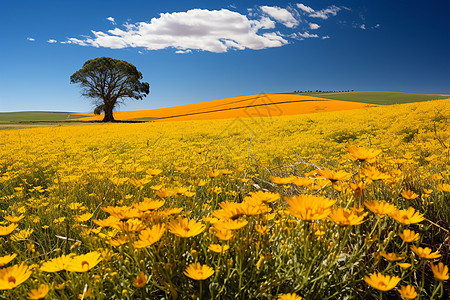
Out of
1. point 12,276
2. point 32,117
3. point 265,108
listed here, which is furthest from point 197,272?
point 32,117

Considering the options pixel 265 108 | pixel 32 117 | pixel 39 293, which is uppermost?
pixel 32 117

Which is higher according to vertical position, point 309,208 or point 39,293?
point 309,208

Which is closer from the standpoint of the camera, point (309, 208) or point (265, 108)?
point (309, 208)

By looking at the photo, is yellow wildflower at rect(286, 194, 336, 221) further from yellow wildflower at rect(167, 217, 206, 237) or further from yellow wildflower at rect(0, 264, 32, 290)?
yellow wildflower at rect(0, 264, 32, 290)

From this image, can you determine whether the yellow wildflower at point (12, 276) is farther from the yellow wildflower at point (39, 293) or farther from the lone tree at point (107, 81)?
the lone tree at point (107, 81)

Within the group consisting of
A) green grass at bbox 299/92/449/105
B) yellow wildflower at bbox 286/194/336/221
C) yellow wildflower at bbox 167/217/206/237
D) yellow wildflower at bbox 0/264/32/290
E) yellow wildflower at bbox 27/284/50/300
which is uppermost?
green grass at bbox 299/92/449/105

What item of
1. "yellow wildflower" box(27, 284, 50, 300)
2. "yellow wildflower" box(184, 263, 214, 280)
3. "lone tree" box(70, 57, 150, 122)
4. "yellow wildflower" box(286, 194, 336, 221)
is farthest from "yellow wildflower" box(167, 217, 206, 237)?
"lone tree" box(70, 57, 150, 122)

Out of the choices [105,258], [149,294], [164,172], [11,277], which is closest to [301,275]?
[149,294]

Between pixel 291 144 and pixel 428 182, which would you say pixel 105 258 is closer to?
pixel 428 182

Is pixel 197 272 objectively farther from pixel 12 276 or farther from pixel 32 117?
pixel 32 117

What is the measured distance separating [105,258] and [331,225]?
1.17m

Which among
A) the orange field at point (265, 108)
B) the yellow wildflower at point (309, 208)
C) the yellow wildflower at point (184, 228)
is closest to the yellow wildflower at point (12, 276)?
the yellow wildflower at point (184, 228)

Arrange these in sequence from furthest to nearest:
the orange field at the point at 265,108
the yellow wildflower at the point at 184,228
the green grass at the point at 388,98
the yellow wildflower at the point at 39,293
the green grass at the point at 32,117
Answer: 1. the green grass at the point at 32,117
2. the green grass at the point at 388,98
3. the orange field at the point at 265,108
4. the yellow wildflower at the point at 184,228
5. the yellow wildflower at the point at 39,293

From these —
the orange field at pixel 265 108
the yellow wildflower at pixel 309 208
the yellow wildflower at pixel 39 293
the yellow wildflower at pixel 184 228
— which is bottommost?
the yellow wildflower at pixel 39 293
